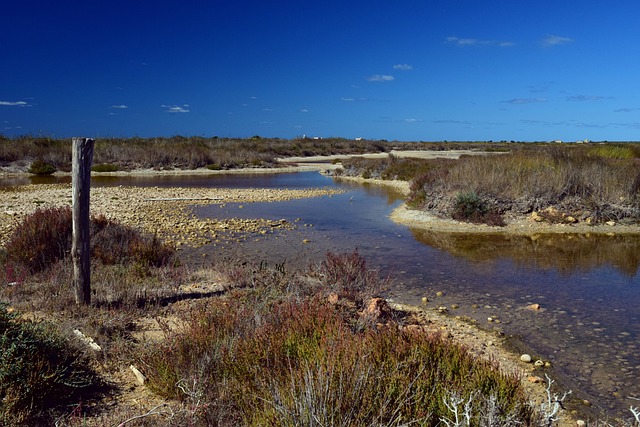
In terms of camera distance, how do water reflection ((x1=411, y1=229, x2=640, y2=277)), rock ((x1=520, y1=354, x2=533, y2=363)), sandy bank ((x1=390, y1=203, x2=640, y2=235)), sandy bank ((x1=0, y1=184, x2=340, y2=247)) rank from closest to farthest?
rock ((x1=520, y1=354, x2=533, y2=363)) < water reflection ((x1=411, y1=229, x2=640, y2=277)) < sandy bank ((x1=0, y1=184, x2=340, y2=247)) < sandy bank ((x1=390, y1=203, x2=640, y2=235))

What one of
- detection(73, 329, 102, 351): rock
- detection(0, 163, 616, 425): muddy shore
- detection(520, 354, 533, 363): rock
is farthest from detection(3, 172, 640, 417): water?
detection(73, 329, 102, 351): rock

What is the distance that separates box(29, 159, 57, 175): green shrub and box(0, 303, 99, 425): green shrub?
3222 centimetres

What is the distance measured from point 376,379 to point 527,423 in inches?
41.1

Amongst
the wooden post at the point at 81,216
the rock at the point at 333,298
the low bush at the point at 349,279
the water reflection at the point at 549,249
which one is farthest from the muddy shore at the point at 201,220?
the wooden post at the point at 81,216

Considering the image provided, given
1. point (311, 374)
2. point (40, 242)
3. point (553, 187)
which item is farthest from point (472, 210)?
point (311, 374)

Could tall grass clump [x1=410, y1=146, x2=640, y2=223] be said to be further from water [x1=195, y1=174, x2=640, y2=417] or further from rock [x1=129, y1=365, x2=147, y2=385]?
rock [x1=129, y1=365, x2=147, y2=385]

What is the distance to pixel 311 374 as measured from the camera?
301 centimetres

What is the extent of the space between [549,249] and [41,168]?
3219cm

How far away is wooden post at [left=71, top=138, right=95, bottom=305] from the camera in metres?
6.25

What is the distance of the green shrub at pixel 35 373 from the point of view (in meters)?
3.79

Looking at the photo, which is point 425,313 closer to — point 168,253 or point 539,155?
point 168,253

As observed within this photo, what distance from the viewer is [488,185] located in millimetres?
16547

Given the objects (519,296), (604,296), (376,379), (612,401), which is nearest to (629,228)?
(604,296)

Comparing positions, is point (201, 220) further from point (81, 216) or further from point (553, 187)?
point (553, 187)
